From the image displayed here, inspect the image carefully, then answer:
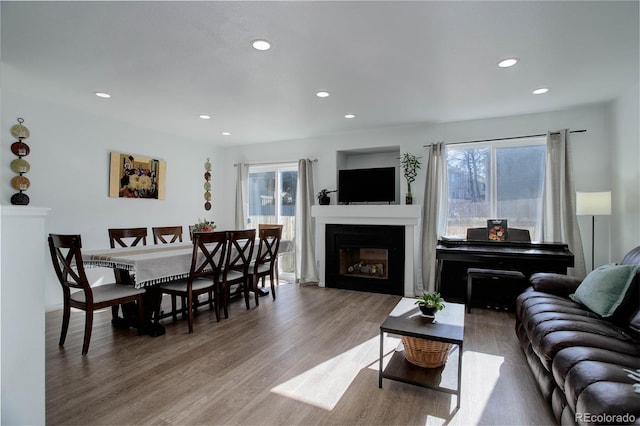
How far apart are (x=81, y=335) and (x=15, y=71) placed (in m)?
2.49

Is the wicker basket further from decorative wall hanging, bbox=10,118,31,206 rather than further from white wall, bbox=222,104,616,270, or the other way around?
decorative wall hanging, bbox=10,118,31,206

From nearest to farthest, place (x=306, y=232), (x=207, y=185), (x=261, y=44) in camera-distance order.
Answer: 1. (x=261, y=44)
2. (x=306, y=232)
3. (x=207, y=185)

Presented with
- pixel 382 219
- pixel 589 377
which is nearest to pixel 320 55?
pixel 589 377

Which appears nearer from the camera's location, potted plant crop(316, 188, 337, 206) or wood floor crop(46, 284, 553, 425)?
wood floor crop(46, 284, 553, 425)

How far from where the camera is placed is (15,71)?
2.87 m

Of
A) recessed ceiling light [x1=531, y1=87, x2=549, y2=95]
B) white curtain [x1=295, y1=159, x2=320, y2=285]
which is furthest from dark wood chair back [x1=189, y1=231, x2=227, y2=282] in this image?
recessed ceiling light [x1=531, y1=87, x2=549, y2=95]

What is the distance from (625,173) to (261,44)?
156 inches

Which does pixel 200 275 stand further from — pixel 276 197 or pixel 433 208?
pixel 433 208

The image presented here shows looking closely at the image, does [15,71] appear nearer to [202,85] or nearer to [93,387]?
[202,85]

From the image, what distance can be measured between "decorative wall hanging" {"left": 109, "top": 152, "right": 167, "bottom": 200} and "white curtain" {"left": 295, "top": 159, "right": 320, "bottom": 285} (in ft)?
7.35

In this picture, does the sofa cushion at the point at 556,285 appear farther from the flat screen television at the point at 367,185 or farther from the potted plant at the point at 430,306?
the flat screen television at the point at 367,185

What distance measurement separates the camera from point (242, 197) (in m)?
6.07

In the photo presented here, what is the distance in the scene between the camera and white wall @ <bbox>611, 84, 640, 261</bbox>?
10.5 ft

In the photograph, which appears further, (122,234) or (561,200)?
(561,200)
